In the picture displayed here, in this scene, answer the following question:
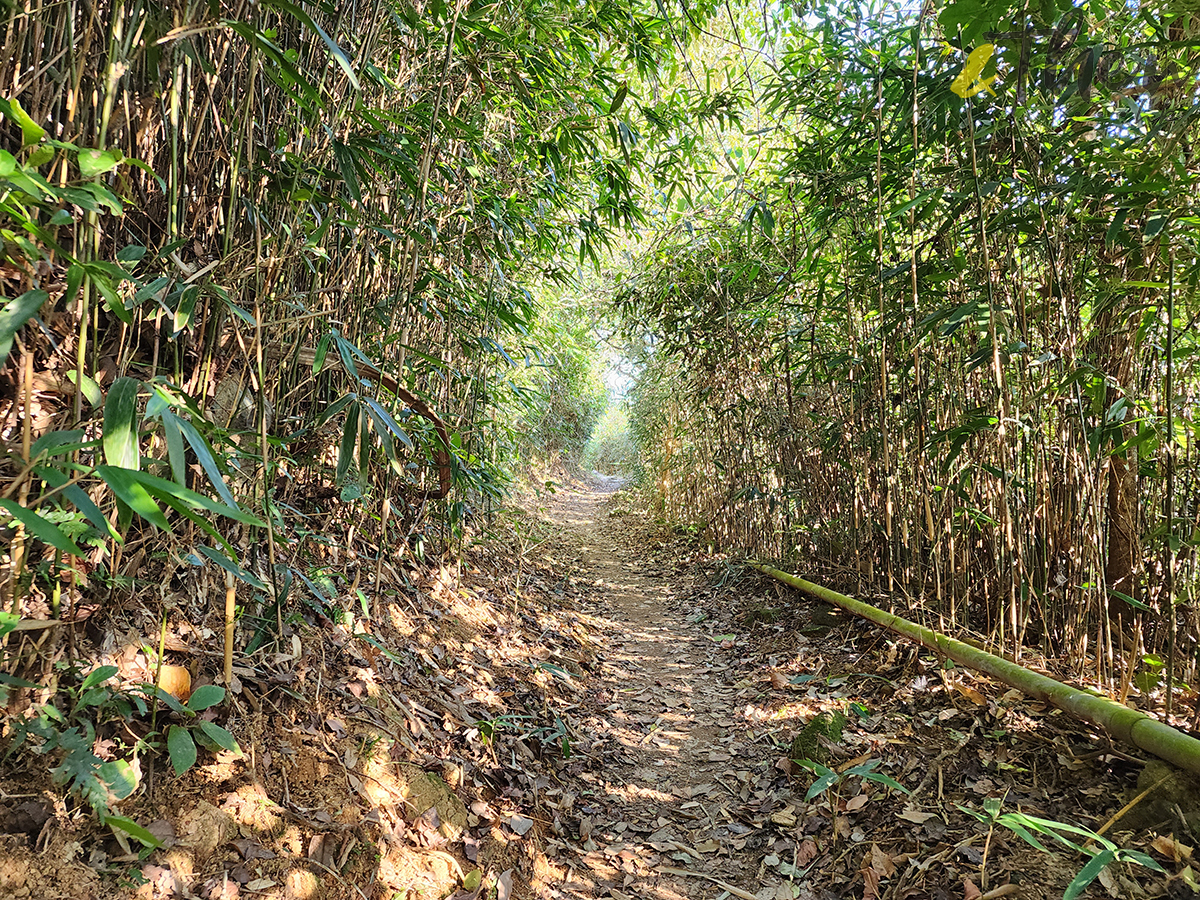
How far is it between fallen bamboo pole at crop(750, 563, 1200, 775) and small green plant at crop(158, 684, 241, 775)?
1966 mm

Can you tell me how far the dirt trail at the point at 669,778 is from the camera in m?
1.67

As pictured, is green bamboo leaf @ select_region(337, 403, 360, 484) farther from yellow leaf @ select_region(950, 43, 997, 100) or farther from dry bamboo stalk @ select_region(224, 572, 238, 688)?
yellow leaf @ select_region(950, 43, 997, 100)

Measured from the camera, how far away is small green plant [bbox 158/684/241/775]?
1108mm

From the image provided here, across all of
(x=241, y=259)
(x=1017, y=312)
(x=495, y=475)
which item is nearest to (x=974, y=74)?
(x=1017, y=312)

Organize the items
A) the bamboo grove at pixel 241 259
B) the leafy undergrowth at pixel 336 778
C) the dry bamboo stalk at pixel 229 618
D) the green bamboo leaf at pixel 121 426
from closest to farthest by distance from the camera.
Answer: the green bamboo leaf at pixel 121 426, the bamboo grove at pixel 241 259, the leafy undergrowth at pixel 336 778, the dry bamboo stalk at pixel 229 618

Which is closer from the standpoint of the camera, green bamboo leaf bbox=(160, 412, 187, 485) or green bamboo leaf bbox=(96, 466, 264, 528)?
green bamboo leaf bbox=(96, 466, 264, 528)

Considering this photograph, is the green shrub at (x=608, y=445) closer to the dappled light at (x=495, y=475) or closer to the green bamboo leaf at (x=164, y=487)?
the dappled light at (x=495, y=475)

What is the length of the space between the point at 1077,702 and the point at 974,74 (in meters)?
1.60

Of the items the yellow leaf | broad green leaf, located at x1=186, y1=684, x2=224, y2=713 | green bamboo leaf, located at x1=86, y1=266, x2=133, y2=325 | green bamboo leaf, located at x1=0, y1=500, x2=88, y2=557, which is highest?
the yellow leaf

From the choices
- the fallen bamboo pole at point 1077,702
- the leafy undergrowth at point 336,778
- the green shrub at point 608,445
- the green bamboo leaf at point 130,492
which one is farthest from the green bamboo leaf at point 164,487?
the green shrub at point 608,445

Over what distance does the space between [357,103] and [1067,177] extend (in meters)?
2.02

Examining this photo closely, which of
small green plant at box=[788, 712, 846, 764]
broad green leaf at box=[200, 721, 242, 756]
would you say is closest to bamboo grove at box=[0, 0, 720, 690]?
broad green leaf at box=[200, 721, 242, 756]

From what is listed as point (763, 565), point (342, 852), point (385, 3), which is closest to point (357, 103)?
point (385, 3)

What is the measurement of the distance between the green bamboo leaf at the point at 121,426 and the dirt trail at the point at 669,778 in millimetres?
1495
